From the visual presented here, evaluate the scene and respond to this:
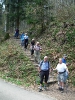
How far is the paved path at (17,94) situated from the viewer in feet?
39.2

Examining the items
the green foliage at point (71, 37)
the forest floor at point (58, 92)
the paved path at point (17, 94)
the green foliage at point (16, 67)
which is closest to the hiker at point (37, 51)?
the green foliage at point (16, 67)

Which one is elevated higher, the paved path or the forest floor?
the paved path

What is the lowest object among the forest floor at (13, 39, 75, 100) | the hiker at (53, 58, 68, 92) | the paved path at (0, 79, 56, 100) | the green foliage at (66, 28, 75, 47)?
the forest floor at (13, 39, 75, 100)

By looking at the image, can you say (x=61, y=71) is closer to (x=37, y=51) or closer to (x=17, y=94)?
(x=17, y=94)

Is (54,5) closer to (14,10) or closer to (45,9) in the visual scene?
(45,9)

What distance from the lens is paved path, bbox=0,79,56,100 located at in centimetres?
1195

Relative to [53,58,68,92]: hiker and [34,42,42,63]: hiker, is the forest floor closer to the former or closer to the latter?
[53,58,68,92]: hiker

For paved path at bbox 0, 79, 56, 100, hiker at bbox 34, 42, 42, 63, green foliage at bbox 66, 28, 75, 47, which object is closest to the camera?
paved path at bbox 0, 79, 56, 100

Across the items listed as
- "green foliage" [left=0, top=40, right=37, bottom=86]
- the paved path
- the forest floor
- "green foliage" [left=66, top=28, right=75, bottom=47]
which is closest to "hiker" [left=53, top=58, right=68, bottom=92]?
the forest floor

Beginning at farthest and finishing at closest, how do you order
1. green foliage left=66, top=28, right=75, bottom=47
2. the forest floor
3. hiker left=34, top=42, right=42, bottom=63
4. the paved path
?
green foliage left=66, top=28, right=75, bottom=47 → hiker left=34, top=42, right=42, bottom=63 → the forest floor → the paved path

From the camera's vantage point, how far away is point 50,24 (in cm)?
2631

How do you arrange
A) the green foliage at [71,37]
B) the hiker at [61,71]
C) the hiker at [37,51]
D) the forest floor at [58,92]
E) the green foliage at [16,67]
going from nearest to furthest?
the forest floor at [58,92] < the hiker at [61,71] < the green foliage at [16,67] < the hiker at [37,51] < the green foliage at [71,37]

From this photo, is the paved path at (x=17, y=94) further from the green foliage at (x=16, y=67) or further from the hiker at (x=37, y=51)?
the hiker at (x=37, y=51)

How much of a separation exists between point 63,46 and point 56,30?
11.9ft
